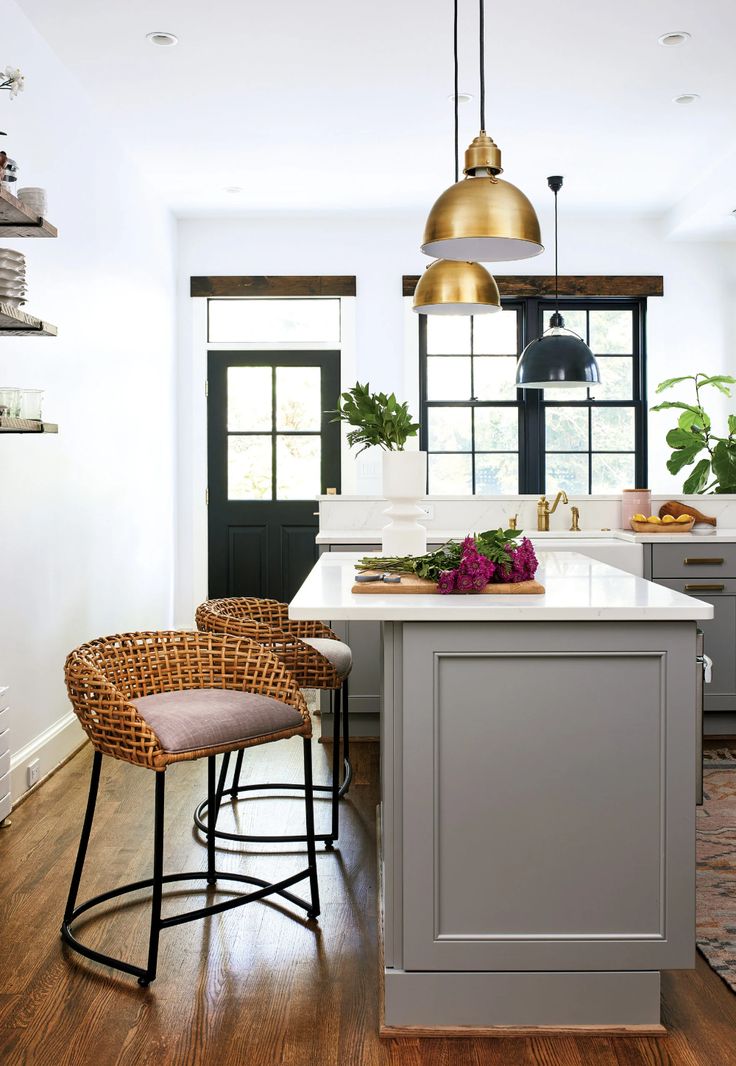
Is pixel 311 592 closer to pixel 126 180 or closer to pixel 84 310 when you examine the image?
pixel 84 310

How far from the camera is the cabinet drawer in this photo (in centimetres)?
456

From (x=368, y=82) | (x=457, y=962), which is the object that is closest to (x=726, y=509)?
(x=368, y=82)

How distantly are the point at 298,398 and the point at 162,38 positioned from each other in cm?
304

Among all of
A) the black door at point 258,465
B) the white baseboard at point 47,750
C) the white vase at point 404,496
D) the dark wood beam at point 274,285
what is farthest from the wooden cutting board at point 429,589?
the dark wood beam at point 274,285

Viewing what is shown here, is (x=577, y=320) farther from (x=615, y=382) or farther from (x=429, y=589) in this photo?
(x=429, y=589)

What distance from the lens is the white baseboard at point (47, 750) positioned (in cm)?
357

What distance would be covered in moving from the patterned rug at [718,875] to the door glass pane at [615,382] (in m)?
3.58

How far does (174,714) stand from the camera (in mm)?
2277

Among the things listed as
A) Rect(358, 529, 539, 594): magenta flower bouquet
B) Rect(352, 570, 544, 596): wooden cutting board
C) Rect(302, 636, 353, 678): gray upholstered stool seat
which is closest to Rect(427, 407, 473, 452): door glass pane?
Rect(302, 636, 353, 678): gray upholstered stool seat

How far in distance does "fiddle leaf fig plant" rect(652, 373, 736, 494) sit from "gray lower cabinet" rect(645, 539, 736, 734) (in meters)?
1.22

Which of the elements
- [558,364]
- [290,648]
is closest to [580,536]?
[558,364]

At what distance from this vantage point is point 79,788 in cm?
372

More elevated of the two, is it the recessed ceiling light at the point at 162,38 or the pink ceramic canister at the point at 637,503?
the recessed ceiling light at the point at 162,38

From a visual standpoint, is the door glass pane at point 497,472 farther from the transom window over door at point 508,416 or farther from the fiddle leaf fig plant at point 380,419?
the fiddle leaf fig plant at point 380,419
